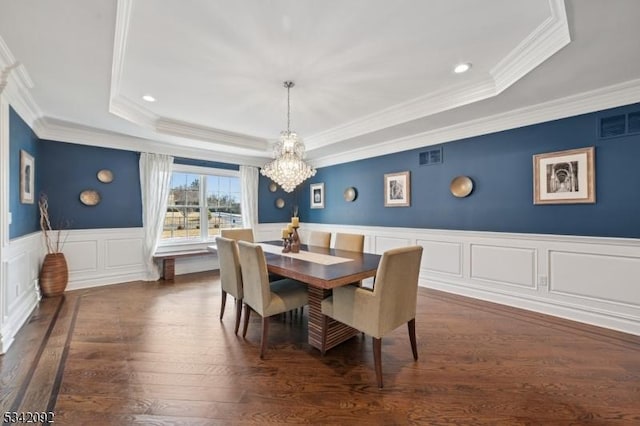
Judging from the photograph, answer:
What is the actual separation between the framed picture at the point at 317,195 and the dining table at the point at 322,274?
3.23m

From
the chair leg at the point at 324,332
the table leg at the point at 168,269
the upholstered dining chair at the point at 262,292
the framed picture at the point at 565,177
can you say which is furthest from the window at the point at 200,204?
the framed picture at the point at 565,177

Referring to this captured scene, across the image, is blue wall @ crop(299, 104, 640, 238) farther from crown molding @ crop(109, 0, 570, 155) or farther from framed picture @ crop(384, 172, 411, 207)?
crown molding @ crop(109, 0, 570, 155)

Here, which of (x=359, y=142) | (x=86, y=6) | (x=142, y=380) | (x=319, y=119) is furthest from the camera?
(x=359, y=142)

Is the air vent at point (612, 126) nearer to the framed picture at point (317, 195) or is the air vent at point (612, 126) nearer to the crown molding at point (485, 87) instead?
the crown molding at point (485, 87)

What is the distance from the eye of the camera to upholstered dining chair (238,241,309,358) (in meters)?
2.37

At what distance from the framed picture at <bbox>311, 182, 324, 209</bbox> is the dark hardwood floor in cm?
348

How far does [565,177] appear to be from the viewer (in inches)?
122

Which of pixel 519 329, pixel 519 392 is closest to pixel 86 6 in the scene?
pixel 519 392

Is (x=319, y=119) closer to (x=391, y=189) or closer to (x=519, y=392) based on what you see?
(x=391, y=189)

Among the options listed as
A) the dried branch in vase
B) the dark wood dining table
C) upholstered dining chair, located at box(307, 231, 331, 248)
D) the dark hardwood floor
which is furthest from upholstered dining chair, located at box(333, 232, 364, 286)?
the dried branch in vase

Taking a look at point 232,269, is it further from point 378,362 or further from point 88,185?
point 88,185

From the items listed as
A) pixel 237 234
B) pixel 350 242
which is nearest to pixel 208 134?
pixel 237 234

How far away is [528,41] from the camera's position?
222 cm

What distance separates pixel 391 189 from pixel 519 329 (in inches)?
106
